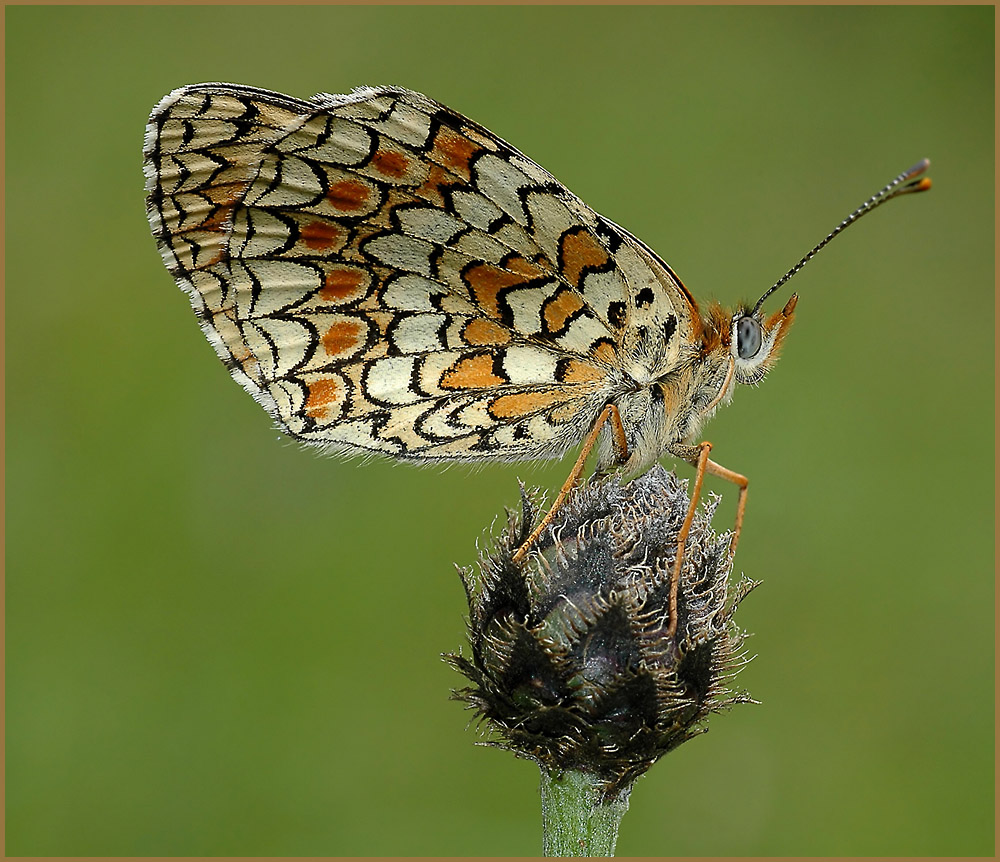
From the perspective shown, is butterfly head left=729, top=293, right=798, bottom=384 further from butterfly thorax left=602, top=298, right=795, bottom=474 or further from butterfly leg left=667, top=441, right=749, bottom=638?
butterfly leg left=667, top=441, right=749, bottom=638

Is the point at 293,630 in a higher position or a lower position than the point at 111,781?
higher

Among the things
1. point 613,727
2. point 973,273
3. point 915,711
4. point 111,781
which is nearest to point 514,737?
point 613,727

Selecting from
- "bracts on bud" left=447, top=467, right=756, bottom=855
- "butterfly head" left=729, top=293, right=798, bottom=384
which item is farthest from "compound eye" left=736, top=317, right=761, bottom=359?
"bracts on bud" left=447, top=467, right=756, bottom=855

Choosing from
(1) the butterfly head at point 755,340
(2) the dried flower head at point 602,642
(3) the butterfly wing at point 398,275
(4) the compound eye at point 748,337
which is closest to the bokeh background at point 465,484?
(3) the butterfly wing at point 398,275

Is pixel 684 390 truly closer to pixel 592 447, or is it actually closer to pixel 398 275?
pixel 592 447

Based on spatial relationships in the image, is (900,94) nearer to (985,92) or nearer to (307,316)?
(985,92)

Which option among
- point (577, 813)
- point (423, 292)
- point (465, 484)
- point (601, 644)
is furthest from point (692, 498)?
point (465, 484)

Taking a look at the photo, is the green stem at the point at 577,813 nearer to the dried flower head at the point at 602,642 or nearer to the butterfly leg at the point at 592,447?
the dried flower head at the point at 602,642
